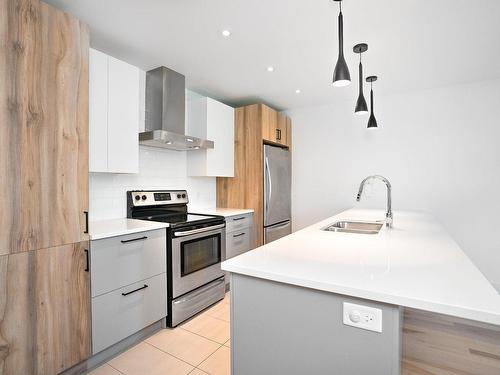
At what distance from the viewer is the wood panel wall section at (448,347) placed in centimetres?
175

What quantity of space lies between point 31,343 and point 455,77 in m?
4.37

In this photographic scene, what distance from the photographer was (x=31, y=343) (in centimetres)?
144

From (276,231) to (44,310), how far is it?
106 inches

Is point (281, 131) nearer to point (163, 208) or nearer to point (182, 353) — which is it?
point (163, 208)

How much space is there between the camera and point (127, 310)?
1.91m

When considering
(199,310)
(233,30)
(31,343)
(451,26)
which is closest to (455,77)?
(451,26)

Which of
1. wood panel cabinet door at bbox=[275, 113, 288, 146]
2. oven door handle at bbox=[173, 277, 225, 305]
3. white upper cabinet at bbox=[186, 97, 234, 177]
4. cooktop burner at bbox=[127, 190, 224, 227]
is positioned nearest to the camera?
oven door handle at bbox=[173, 277, 225, 305]

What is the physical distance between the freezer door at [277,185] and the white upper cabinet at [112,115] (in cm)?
173

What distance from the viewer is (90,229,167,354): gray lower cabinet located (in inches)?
68.4

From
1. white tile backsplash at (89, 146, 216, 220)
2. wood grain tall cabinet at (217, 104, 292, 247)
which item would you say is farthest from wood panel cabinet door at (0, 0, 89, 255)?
wood grain tall cabinet at (217, 104, 292, 247)

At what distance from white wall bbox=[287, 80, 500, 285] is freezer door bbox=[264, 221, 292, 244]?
0.92 feet

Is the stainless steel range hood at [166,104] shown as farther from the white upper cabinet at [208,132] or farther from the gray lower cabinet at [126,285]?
the gray lower cabinet at [126,285]

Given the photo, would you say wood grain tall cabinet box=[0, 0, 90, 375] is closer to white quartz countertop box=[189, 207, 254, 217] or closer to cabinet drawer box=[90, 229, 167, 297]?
cabinet drawer box=[90, 229, 167, 297]

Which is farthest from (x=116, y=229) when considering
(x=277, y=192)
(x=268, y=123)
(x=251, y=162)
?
(x=268, y=123)
